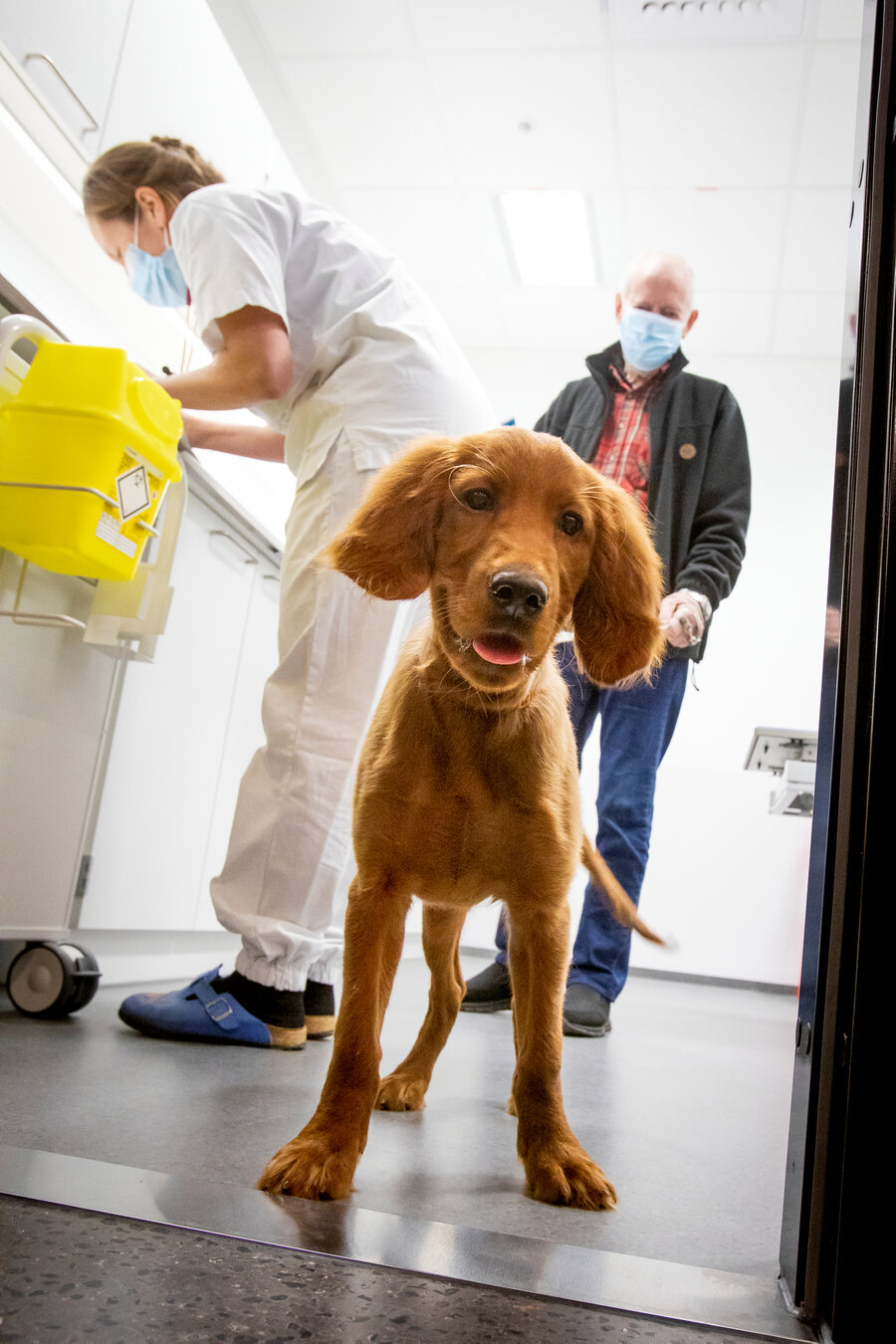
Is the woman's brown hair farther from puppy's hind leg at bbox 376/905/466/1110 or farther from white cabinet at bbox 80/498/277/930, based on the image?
puppy's hind leg at bbox 376/905/466/1110

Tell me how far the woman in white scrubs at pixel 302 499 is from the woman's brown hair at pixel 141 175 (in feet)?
0.99

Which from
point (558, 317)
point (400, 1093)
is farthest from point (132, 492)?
point (558, 317)

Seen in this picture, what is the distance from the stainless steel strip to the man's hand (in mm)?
855

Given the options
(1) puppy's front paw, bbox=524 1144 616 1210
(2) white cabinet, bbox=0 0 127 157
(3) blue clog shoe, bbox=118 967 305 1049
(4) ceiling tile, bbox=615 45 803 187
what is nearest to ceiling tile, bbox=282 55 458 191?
(4) ceiling tile, bbox=615 45 803 187

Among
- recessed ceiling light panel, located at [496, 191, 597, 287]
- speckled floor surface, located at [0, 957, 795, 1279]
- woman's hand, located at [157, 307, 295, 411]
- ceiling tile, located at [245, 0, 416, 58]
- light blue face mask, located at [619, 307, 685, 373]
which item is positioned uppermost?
recessed ceiling light panel, located at [496, 191, 597, 287]

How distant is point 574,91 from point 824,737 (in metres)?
4.18

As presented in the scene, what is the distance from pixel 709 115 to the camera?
14.2 feet

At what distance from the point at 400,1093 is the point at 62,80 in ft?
8.53

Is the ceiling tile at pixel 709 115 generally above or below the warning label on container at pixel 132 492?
above

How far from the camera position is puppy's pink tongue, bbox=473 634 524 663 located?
103 centimetres

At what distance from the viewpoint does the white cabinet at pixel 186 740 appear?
7.39ft

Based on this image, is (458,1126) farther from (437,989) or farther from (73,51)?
(73,51)

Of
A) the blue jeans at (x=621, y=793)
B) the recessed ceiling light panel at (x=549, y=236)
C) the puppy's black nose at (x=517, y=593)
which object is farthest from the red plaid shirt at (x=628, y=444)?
the recessed ceiling light panel at (x=549, y=236)

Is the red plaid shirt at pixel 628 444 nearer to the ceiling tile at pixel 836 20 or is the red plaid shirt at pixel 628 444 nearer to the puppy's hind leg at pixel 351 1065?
the puppy's hind leg at pixel 351 1065
